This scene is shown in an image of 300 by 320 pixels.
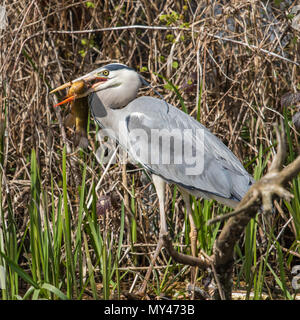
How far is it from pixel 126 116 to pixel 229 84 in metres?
0.69

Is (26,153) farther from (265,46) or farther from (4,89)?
(265,46)

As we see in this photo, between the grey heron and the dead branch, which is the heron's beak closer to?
the grey heron

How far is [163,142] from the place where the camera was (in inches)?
102

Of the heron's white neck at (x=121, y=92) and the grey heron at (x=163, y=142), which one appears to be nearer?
the grey heron at (x=163, y=142)

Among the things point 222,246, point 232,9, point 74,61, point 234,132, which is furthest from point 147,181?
point 222,246

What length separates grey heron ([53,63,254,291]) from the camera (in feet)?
8.05

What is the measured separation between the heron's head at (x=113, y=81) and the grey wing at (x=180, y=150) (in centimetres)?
8

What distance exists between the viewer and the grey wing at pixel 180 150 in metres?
2.46

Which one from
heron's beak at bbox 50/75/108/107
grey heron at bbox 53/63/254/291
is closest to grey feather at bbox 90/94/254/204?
grey heron at bbox 53/63/254/291

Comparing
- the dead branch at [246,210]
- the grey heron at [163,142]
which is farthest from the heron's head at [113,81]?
the dead branch at [246,210]

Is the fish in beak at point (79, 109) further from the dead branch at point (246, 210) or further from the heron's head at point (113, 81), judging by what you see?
the dead branch at point (246, 210)

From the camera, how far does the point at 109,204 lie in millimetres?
2467

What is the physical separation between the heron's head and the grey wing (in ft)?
0.26

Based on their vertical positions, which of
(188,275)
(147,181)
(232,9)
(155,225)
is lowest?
(188,275)
